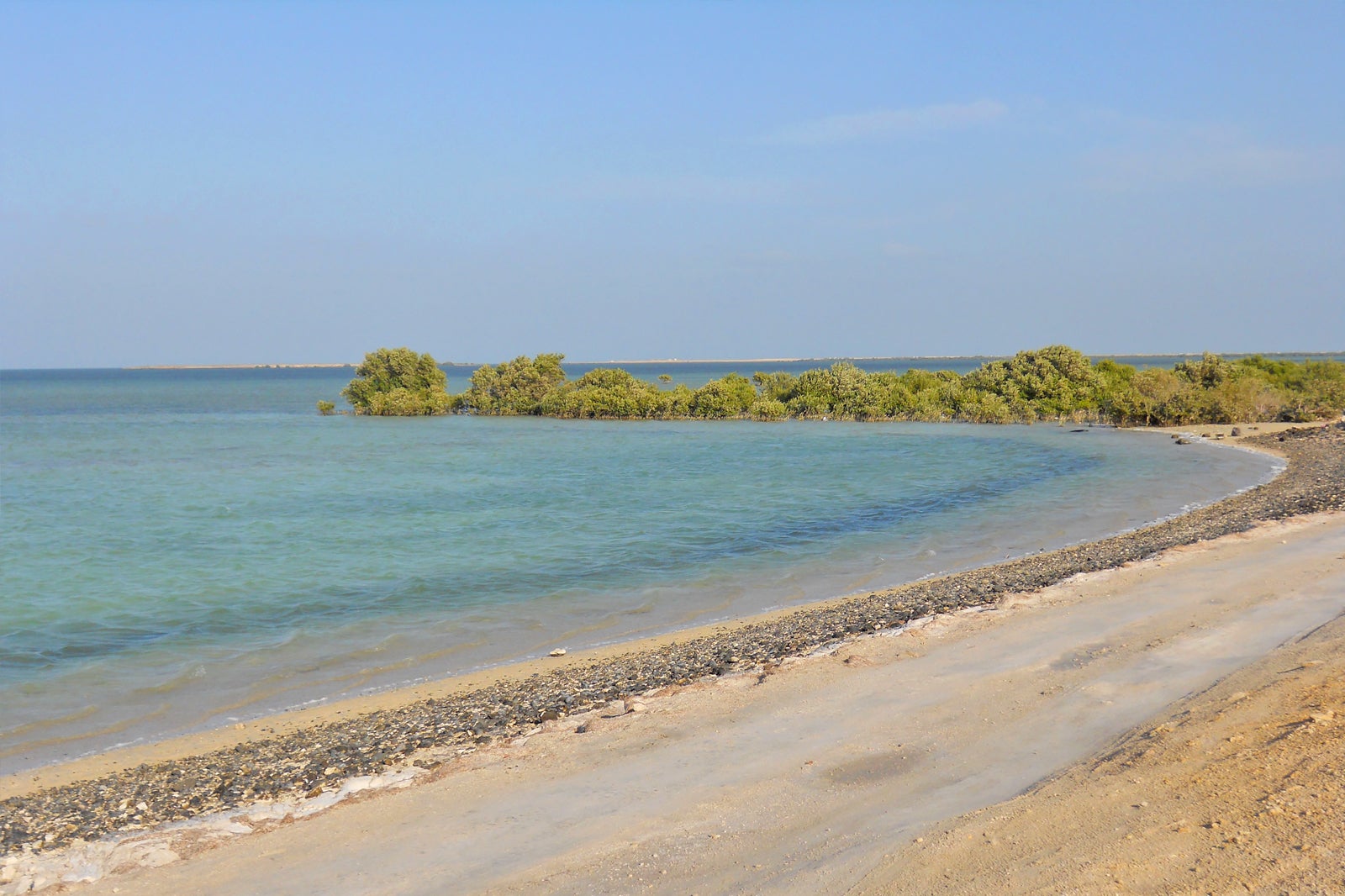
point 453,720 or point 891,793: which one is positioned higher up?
point 891,793

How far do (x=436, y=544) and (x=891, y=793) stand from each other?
676 inches

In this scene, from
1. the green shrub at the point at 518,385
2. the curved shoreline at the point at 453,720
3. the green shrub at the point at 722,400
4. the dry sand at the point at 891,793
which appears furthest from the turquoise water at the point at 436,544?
the green shrub at the point at 518,385

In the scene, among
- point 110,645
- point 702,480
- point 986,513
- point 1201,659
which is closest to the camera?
point 1201,659

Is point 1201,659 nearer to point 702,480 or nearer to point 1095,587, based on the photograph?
point 1095,587

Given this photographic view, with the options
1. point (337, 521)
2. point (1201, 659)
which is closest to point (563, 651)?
point (1201, 659)

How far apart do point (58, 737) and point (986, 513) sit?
73.4 ft

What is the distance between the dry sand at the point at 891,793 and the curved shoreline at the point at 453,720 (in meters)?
0.77

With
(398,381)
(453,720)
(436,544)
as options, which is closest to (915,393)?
(398,381)

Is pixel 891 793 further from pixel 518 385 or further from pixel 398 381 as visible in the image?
pixel 398 381

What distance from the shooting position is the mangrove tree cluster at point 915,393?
55.5 metres

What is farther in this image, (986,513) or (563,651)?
(986,513)

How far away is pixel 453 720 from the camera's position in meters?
10.3

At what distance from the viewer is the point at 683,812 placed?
24.3 feet

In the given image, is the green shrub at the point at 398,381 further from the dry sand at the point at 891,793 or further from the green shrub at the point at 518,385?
the dry sand at the point at 891,793
